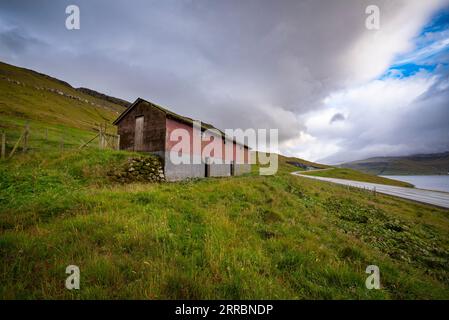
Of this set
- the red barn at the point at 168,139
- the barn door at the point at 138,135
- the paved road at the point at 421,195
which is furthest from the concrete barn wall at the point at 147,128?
the paved road at the point at 421,195

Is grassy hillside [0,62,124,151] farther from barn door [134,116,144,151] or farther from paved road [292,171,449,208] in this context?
paved road [292,171,449,208]

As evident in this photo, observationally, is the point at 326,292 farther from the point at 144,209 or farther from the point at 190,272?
the point at 144,209

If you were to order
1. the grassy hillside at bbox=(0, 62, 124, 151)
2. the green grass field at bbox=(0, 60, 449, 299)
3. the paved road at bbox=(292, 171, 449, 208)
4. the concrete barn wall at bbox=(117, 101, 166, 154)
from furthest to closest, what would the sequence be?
the paved road at bbox=(292, 171, 449, 208), the grassy hillside at bbox=(0, 62, 124, 151), the concrete barn wall at bbox=(117, 101, 166, 154), the green grass field at bbox=(0, 60, 449, 299)

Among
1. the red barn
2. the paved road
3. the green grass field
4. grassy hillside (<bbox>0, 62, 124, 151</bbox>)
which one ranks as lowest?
the paved road

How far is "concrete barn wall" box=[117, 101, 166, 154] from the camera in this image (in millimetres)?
16531

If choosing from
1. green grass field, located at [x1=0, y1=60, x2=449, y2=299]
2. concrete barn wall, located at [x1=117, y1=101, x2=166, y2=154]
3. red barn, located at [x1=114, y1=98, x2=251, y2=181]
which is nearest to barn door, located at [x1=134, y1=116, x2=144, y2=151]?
red barn, located at [x1=114, y1=98, x2=251, y2=181]

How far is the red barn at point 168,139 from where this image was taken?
53.6 feet

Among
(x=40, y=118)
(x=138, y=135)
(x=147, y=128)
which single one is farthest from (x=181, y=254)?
(x=40, y=118)

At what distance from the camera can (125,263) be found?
139 inches

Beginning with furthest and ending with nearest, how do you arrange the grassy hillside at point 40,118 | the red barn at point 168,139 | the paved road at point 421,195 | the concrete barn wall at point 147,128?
the paved road at point 421,195
the grassy hillside at point 40,118
the concrete barn wall at point 147,128
the red barn at point 168,139

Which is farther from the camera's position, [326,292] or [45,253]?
[45,253]

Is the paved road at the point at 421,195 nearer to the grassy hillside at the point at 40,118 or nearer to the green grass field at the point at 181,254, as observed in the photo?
the green grass field at the point at 181,254
